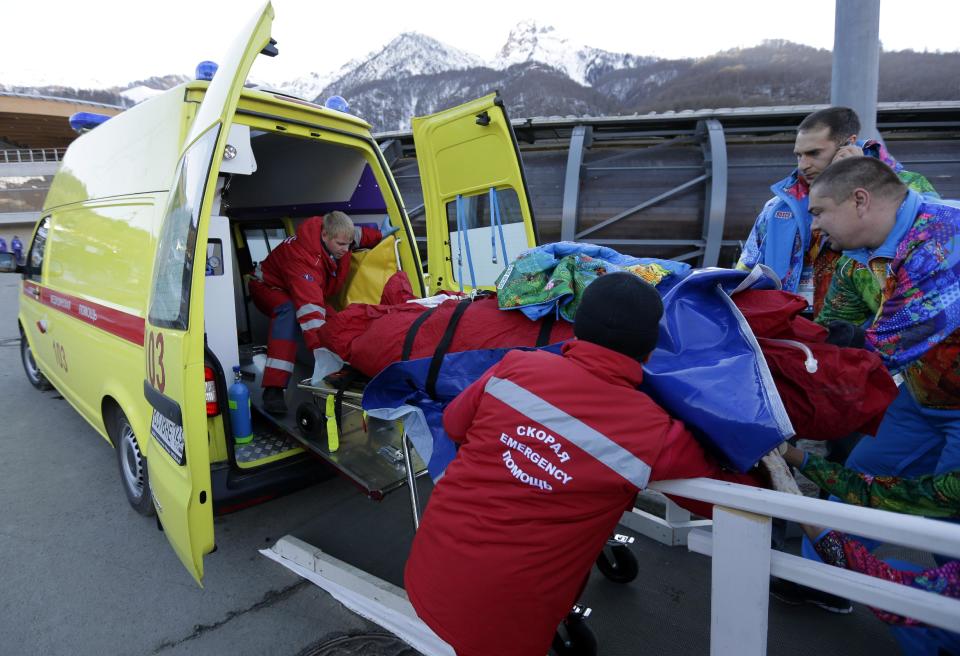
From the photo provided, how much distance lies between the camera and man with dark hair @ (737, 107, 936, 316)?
259 centimetres

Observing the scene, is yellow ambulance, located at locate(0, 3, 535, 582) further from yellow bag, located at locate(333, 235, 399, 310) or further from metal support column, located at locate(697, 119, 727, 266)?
metal support column, located at locate(697, 119, 727, 266)

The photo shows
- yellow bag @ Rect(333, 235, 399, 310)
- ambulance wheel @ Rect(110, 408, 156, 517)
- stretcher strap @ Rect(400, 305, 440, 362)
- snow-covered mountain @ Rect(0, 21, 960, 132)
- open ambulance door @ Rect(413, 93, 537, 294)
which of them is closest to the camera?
stretcher strap @ Rect(400, 305, 440, 362)

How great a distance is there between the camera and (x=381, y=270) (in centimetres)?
397

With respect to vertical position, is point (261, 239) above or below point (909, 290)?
above

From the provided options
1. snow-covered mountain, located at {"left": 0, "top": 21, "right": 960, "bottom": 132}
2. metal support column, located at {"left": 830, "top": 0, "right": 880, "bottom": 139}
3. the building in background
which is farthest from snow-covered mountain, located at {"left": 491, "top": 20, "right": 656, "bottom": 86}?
metal support column, located at {"left": 830, "top": 0, "right": 880, "bottom": 139}

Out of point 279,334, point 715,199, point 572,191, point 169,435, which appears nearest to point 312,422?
point 169,435

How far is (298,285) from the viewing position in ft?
11.0

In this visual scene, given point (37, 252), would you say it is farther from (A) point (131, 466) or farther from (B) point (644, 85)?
(B) point (644, 85)

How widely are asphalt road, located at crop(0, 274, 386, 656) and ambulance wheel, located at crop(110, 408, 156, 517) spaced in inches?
4.6

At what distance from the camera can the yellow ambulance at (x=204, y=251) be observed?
7.00ft

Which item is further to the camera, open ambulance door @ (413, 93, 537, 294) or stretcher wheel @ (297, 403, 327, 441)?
open ambulance door @ (413, 93, 537, 294)

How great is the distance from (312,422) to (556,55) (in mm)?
98827

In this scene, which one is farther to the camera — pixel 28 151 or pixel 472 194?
pixel 28 151

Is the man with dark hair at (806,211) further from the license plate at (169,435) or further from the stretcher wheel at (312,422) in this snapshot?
the license plate at (169,435)
